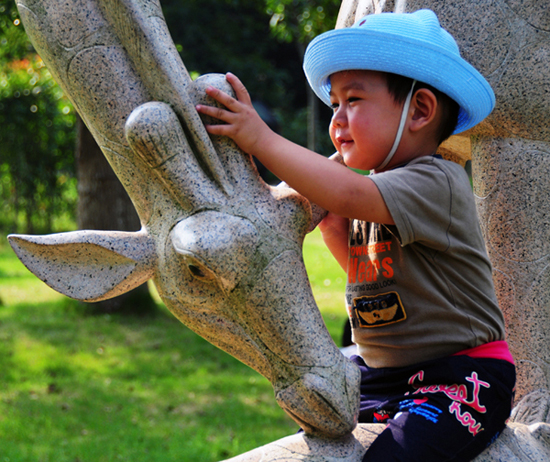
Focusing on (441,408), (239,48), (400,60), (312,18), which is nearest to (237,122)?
(400,60)

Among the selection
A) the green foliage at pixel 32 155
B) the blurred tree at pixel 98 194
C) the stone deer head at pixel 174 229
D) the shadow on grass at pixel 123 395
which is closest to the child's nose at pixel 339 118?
the stone deer head at pixel 174 229

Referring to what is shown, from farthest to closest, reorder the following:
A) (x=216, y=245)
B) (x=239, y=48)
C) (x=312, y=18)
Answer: (x=239, y=48) → (x=312, y=18) → (x=216, y=245)

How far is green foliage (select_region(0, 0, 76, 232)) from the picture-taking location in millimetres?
11336

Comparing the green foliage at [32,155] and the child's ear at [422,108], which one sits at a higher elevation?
the child's ear at [422,108]

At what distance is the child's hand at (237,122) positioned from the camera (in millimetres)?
1476

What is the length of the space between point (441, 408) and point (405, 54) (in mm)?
900

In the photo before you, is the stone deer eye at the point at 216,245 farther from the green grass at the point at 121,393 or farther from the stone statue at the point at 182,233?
the green grass at the point at 121,393

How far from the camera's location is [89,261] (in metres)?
1.45

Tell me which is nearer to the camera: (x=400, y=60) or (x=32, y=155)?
(x=400, y=60)

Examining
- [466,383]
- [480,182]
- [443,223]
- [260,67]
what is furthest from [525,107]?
[260,67]

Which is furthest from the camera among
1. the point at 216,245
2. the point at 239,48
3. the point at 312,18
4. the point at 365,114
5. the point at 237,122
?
the point at 239,48

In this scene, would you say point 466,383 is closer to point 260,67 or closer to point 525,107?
point 525,107

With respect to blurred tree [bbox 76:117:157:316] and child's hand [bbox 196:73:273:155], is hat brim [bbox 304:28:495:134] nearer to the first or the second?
child's hand [bbox 196:73:273:155]

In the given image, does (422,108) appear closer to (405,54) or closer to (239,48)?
(405,54)
